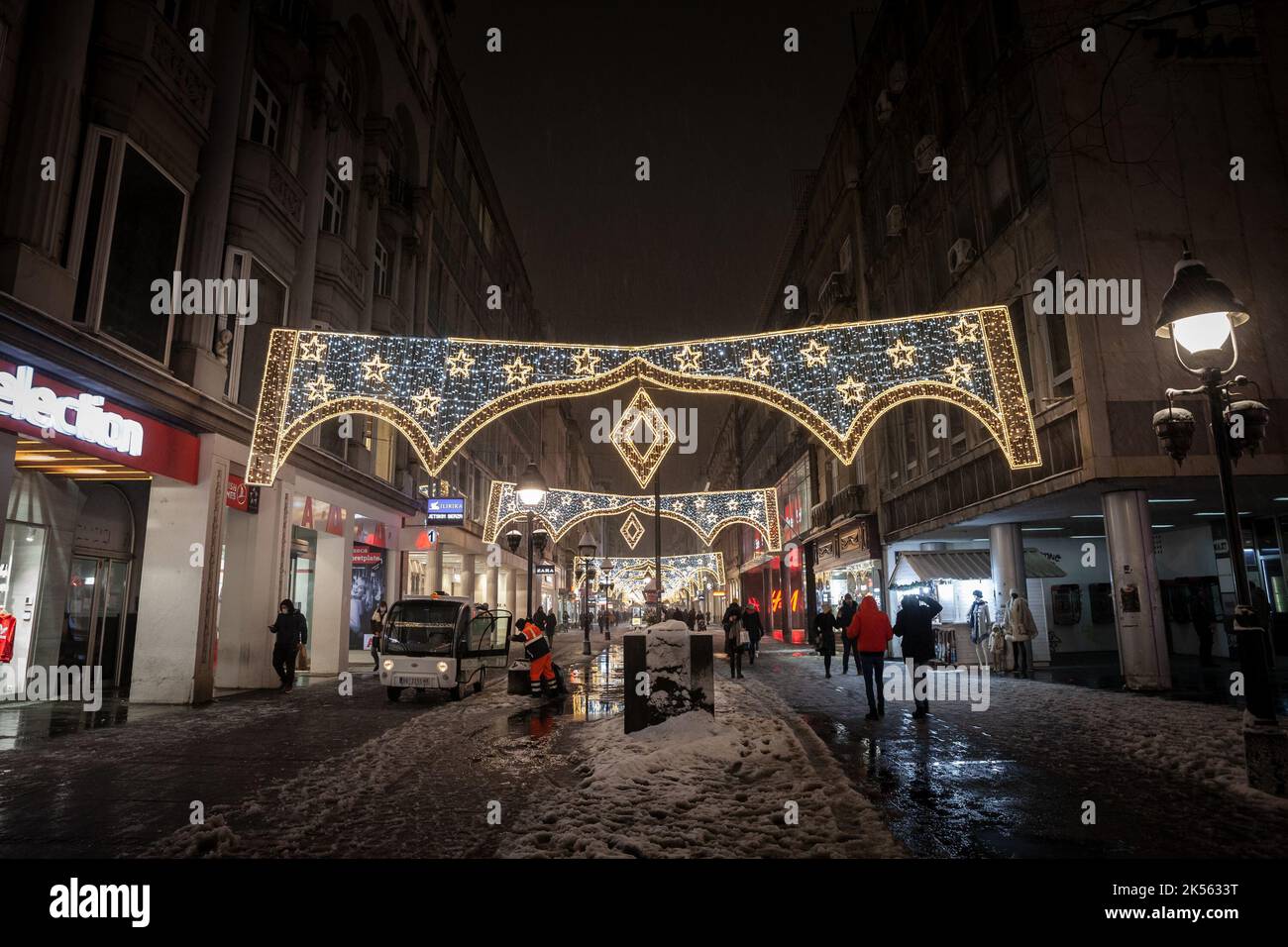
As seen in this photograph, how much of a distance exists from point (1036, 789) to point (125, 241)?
14769 mm

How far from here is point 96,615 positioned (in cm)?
1412

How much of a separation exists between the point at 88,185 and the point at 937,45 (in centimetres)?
2081

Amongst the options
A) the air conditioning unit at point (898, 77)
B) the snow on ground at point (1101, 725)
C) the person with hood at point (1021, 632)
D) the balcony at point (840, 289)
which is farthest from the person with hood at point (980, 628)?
the air conditioning unit at point (898, 77)

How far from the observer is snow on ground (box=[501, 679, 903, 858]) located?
4953 mm

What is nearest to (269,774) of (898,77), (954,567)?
(954,567)

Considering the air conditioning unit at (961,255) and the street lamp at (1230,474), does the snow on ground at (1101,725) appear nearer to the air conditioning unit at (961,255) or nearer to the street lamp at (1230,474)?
the street lamp at (1230,474)

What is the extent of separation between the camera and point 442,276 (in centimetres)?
3045

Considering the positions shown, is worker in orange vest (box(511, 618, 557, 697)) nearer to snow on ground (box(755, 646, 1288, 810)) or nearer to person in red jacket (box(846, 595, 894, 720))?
snow on ground (box(755, 646, 1288, 810))

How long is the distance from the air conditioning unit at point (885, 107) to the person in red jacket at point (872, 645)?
63.6 feet

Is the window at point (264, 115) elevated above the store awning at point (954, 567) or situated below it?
above

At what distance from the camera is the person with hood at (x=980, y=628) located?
61.2ft

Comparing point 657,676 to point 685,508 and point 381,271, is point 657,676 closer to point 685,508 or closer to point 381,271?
point 381,271
